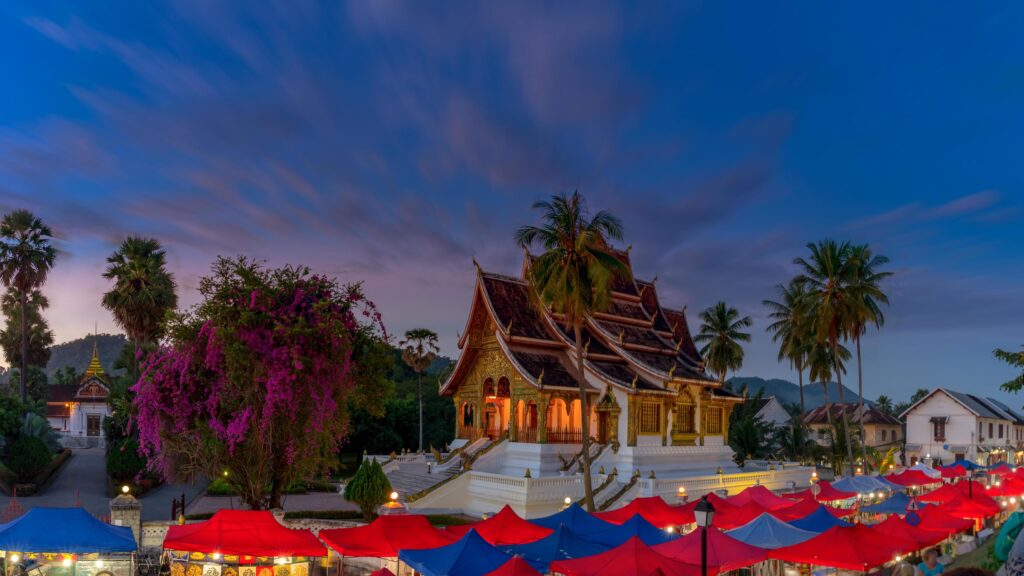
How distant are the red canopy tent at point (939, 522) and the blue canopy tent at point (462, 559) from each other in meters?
11.9

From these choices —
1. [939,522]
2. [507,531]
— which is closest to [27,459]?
[507,531]

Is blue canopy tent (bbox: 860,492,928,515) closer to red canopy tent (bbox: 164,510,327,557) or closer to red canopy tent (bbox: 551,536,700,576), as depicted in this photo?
red canopy tent (bbox: 551,536,700,576)

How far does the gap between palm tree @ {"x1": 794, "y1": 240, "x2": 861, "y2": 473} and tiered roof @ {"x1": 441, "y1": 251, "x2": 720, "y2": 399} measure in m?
7.68

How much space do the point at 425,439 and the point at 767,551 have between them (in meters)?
37.6

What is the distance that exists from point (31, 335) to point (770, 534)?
65277 millimetres

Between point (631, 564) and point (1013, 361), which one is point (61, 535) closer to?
point (631, 564)

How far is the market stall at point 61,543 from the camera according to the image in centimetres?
1267

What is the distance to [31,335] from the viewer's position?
62406 millimetres

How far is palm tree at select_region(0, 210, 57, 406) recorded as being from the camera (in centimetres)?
3984

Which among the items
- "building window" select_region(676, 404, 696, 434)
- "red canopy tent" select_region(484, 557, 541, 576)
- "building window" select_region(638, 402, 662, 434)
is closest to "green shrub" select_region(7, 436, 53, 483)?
"building window" select_region(638, 402, 662, 434)

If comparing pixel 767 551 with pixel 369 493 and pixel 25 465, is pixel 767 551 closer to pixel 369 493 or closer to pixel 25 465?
pixel 369 493

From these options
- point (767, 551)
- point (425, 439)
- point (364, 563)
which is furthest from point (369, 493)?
point (425, 439)

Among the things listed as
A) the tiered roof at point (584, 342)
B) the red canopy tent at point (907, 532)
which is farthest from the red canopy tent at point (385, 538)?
the tiered roof at point (584, 342)

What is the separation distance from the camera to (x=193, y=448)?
17781 millimetres
